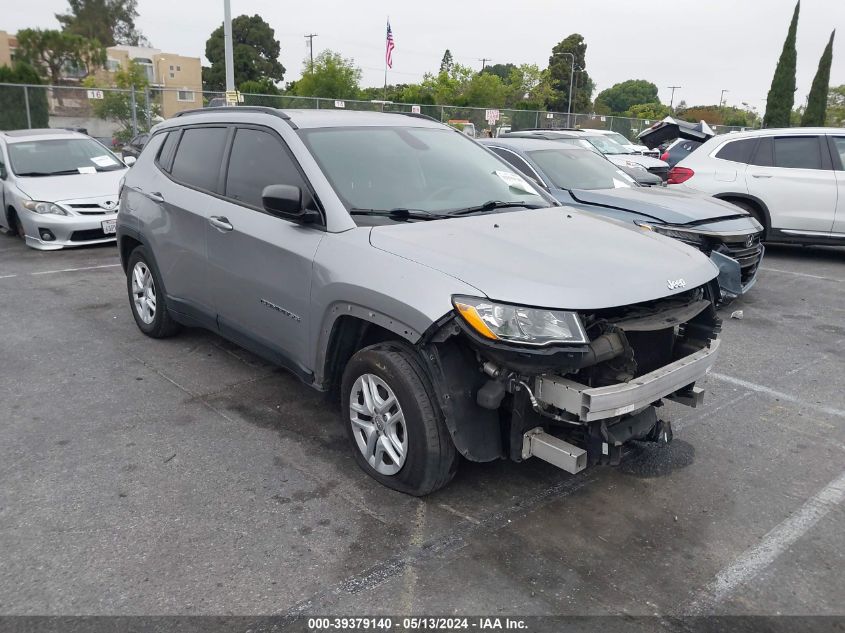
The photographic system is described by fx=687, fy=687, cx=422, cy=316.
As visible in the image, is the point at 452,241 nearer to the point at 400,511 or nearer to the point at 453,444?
the point at 453,444

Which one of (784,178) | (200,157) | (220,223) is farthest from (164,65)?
(220,223)

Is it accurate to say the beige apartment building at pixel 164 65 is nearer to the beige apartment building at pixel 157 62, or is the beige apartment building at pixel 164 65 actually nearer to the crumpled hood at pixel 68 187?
the beige apartment building at pixel 157 62

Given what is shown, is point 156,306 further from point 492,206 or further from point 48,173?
point 48,173

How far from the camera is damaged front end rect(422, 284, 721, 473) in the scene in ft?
9.93

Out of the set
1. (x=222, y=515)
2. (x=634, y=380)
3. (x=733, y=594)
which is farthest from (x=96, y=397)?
(x=733, y=594)

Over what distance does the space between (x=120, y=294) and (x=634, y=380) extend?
611 cm

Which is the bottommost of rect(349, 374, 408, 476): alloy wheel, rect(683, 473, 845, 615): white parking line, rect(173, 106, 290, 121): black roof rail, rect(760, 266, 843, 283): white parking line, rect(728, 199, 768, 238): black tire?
rect(683, 473, 845, 615): white parking line

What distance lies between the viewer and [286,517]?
3.37m

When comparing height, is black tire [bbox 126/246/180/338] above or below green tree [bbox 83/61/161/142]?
below

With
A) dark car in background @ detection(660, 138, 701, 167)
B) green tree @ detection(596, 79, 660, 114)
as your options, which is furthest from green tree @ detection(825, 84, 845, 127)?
green tree @ detection(596, 79, 660, 114)

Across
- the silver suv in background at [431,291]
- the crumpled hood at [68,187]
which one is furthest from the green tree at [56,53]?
the silver suv in background at [431,291]

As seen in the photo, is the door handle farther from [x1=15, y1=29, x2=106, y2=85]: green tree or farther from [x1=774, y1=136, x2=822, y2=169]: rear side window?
[x1=15, y1=29, x2=106, y2=85]: green tree

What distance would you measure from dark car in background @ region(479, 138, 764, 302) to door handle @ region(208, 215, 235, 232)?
9.10 ft

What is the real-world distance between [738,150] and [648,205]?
3839 millimetres
